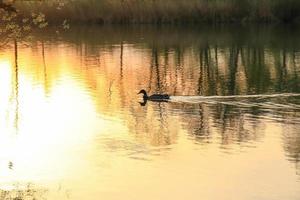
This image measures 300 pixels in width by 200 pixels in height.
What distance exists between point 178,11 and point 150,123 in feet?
103

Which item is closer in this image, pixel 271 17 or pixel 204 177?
pixel 204 177

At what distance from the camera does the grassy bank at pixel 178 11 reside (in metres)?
53.1

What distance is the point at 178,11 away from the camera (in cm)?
5359

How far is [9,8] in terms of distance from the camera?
11.9 metres

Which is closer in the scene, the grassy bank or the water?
the water

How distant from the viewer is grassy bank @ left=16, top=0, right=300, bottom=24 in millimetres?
53125

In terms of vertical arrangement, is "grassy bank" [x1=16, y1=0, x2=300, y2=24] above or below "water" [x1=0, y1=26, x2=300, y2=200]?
above

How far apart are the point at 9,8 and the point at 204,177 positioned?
6.67m

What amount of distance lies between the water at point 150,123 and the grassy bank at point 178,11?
35.8 ft

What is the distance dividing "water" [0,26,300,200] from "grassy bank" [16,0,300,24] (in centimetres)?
1091

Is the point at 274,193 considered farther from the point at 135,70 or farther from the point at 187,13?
the point at 187,13

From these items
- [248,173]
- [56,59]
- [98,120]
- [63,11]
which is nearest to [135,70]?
[56,59]

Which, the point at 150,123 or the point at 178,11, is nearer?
the point at 150,123

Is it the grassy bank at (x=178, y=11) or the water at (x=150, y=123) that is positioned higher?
the grassy bank at (x=178, y=11)
